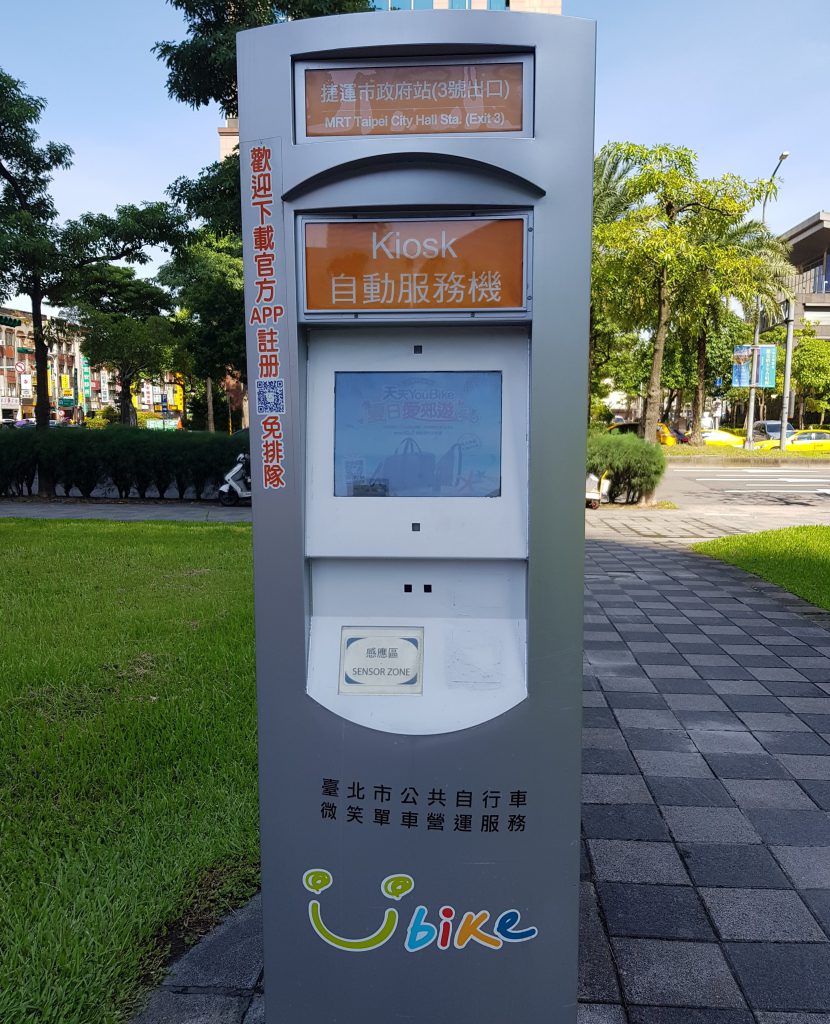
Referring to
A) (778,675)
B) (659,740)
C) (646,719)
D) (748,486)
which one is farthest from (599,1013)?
(748,486)

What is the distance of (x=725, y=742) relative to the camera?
153 inches

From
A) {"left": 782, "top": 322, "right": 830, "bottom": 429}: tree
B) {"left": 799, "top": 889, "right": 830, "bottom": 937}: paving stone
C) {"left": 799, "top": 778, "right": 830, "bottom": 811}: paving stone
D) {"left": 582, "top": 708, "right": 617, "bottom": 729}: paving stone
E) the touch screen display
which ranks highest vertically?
{"left": 782, "top": 322, "right": 830, "bottom": 429}: tree

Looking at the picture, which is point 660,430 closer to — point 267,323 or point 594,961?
point 594,961

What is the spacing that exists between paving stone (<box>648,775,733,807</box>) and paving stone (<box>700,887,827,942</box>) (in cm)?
61

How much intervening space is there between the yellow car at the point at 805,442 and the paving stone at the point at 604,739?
90.6 ft

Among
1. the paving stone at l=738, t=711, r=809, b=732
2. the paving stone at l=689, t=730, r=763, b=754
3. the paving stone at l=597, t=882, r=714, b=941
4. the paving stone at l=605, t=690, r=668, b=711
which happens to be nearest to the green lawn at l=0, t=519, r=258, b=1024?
the paving stone at l=597, t=882, r=714, b=941

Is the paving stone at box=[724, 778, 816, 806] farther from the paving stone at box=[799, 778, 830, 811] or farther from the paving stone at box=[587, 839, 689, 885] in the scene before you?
the paving stone at box=[587, 839, 689, 885]

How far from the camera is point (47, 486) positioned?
1390 centimetres

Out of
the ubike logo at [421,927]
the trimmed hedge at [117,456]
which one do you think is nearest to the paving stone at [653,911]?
the ubike logo at [421,927]

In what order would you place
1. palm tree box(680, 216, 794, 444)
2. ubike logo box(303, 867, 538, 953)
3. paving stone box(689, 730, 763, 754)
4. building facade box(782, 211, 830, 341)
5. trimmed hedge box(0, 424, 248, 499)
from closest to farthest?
ubike logo box(303, 867, 538, 953) → paving stone box(689, 730, 763, 754) → trimmed hedge box(0, 424, 248, 499) → palm tree box(680, 216, 794, 444) → building facade box(782, 211, 830, 341)

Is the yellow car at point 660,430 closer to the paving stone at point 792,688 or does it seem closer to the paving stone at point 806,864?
the paving stone at point 792,688

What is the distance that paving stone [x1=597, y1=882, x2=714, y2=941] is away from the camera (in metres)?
2.46

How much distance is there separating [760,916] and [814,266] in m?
60.0

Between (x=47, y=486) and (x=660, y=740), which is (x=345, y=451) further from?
(x=47, y=486)
